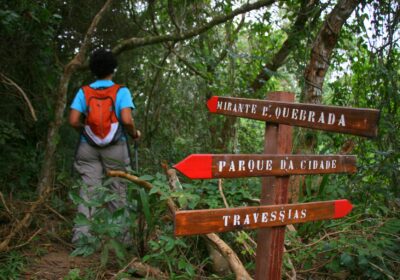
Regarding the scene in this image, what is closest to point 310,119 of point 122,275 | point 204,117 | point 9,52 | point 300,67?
point 122,275

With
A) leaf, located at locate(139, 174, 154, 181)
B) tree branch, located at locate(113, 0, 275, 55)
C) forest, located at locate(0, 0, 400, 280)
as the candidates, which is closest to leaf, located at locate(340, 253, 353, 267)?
forest, located at locate(0, 0, 400, 280)

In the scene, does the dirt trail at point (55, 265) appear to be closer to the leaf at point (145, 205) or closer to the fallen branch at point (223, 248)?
the leaf at point (145, 205)

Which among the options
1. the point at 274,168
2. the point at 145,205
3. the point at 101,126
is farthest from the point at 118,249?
the point at 274,168

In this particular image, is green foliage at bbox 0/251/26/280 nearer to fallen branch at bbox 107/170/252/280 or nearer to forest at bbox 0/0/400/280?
forest at bbox 0/0/400/280

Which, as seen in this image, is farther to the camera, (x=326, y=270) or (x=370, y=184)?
(x=370, y=184)

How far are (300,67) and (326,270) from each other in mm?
2369

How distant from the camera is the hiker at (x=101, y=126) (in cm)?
407

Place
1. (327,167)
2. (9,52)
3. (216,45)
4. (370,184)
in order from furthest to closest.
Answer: (216,45) < (9,52) < (370,184) < (327,167)

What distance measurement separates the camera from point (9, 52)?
5121mm

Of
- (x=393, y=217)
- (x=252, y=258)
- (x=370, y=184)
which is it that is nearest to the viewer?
(x=252, y=258)

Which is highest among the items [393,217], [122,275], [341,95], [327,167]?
[341,95]

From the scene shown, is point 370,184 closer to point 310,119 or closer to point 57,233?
point 310,119

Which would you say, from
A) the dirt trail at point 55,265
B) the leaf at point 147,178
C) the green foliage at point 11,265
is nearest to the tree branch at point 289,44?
the leaf at point 147,178

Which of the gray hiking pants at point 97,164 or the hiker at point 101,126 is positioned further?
the gray hiking pants at point 97,164
